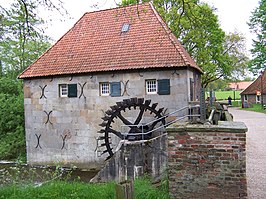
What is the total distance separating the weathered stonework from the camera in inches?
486

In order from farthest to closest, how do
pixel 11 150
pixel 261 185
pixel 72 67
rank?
pixel 11 150 < pixel 72 67 < pixel 261 185

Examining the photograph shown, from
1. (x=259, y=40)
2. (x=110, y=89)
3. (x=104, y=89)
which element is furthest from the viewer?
(x=259, y=40)

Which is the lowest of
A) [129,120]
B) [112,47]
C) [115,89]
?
[129,120]

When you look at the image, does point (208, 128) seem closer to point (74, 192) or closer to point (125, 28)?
point (74, 192)

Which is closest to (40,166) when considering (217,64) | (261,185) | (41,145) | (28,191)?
(41,145)

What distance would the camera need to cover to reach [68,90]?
14.0 meters

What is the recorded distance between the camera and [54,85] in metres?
14.2

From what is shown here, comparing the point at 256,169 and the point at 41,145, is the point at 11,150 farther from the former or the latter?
the point at 256,169

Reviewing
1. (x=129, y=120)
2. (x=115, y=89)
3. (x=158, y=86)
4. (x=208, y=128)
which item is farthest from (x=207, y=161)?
(x=115, y=89)

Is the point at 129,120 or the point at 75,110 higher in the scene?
the point at 75,110

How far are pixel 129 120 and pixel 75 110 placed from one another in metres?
2.70

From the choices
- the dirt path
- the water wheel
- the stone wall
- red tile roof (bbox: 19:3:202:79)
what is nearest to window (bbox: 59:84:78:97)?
red tile roof (bbox: 19:3:202:79)

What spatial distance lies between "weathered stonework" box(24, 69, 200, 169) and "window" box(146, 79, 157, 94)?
0.55ft

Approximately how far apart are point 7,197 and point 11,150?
1224 centimetres
